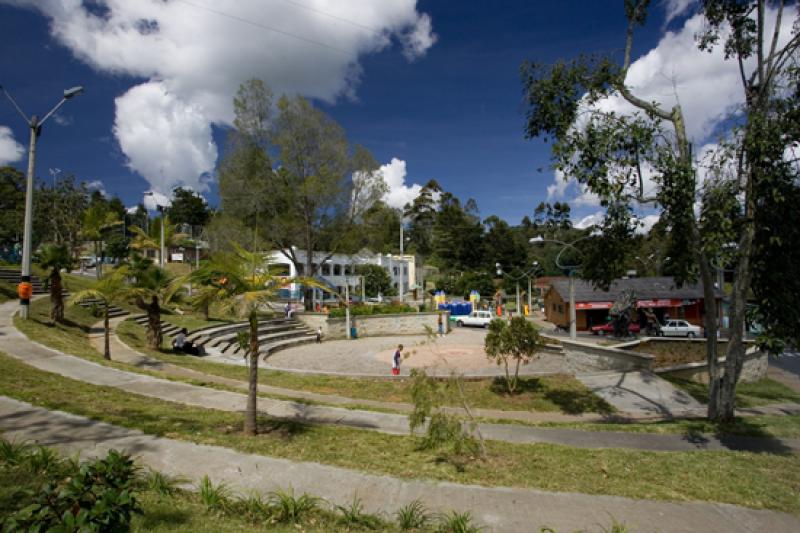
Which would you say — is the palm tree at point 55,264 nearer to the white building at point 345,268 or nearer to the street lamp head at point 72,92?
the street lamp head at point 72,92

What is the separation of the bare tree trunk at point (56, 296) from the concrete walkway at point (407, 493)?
11607 millimetres

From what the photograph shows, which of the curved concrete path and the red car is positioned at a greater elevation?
the curved concrete path

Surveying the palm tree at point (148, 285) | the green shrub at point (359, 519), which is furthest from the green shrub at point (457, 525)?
the palm tree at point (148, 285)

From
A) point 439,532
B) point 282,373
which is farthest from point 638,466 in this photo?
point 282,373

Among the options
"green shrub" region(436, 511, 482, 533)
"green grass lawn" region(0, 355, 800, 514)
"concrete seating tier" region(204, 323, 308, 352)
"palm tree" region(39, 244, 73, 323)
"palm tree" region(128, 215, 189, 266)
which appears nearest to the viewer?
"green shrub" region(436, 511, 482, 533)

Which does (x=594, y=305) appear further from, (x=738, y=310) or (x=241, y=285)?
(x=241, y=285)

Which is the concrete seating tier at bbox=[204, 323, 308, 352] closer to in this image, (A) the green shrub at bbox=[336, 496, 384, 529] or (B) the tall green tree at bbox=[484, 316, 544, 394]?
(B) the tall green tree at bbox=[484, 316, 544, 394]

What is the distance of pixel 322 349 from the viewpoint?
21.9 m

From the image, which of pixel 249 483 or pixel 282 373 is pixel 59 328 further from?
pixel 249 483

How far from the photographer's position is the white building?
32.4 meters

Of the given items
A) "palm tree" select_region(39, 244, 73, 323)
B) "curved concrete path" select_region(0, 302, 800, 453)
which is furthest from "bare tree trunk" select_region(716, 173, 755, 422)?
"palm tree" select_region(39, 244, 73, 323)

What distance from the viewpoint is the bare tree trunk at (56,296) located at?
15258 mm

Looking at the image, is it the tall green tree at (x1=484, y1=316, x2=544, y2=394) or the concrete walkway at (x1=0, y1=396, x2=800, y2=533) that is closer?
the concrete walkway at (x1=0, y1=396, x2=800, y2=533)

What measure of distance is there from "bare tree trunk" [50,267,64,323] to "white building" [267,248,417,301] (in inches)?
526
